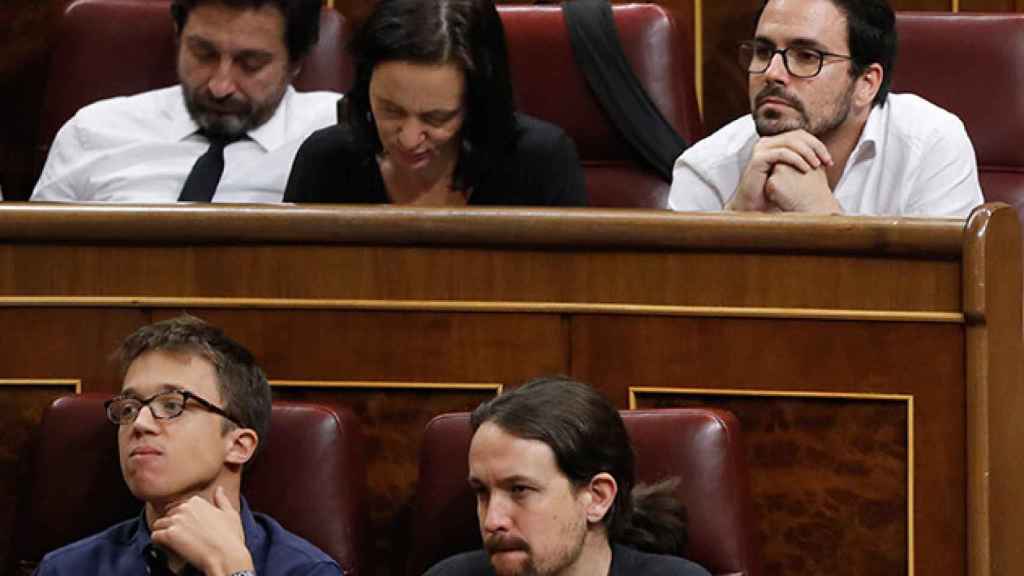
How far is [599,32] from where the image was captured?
1217 mm

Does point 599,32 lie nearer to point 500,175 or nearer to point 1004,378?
point 500,175

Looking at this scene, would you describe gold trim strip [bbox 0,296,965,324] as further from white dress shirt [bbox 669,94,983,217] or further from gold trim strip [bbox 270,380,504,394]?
white dress shirt [bbox 669,94,983,217]

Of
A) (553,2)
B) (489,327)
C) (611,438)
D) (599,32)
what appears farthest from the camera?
(553,2)

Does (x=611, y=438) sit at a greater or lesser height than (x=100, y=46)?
lesser

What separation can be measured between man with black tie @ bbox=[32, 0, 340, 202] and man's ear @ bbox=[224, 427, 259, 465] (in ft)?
1.17

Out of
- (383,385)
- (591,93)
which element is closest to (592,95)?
(591,93)

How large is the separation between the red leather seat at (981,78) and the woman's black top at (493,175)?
251mm

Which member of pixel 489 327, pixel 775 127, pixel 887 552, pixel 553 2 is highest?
pixel 553 2

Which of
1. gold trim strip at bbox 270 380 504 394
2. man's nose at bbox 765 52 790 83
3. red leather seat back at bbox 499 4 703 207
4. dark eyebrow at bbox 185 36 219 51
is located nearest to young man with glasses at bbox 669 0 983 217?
man's nose at bbox 765 52 790 83

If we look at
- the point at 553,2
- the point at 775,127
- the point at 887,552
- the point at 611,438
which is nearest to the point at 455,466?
the point at 611,438

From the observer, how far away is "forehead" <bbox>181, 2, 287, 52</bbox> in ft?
3.92

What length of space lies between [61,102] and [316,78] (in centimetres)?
18

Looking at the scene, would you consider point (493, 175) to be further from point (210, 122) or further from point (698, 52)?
point (698, 52)

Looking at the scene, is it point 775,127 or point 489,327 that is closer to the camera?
point 489,327
